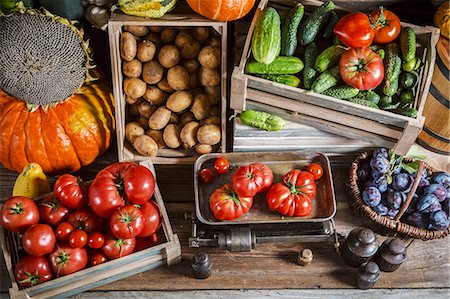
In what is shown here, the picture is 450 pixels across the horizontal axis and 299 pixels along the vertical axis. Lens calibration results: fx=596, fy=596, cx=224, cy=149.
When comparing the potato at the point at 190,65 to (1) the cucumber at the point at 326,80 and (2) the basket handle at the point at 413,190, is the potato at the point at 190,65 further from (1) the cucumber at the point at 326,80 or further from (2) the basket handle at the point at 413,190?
(2) the basket handle at the point at 413,190

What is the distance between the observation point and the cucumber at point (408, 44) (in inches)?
72.3

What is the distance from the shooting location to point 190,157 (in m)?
2.07

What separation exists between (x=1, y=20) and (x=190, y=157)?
75 cm

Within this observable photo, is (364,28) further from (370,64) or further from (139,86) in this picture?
(139,86)

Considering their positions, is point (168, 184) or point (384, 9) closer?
point (384, 9)

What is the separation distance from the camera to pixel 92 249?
5.90ft

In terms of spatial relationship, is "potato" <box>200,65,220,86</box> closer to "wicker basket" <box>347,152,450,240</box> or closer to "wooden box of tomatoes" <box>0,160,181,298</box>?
"wooden box of tomatoes" <box>0,160,181,298</box>

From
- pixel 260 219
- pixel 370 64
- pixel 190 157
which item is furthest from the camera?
pixel 190 157

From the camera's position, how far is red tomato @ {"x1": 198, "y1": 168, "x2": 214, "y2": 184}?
1.95m

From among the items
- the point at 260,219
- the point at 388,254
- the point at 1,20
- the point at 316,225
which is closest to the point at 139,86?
the point at 1,20

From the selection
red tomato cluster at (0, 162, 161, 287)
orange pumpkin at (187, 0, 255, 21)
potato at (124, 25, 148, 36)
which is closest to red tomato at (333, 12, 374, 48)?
orange pumpkin at (187, 0, 255, 21)

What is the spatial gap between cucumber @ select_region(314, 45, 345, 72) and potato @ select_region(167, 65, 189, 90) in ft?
1.41

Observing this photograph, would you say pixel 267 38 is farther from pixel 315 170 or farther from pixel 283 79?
pixel 315 170

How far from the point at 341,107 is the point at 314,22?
0.92 ft
